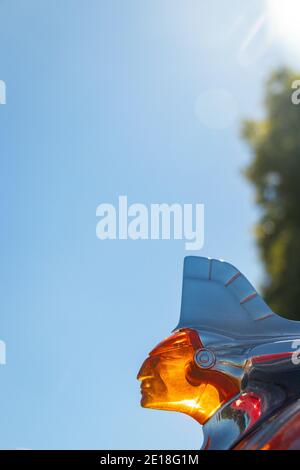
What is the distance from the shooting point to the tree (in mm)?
9805

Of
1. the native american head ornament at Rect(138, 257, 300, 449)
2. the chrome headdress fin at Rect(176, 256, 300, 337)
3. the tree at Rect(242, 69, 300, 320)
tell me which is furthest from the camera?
the tree at Rect(242, 69, 300, 320)

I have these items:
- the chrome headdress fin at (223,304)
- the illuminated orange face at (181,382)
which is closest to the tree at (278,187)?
the chrome headdress fin at (223,304)

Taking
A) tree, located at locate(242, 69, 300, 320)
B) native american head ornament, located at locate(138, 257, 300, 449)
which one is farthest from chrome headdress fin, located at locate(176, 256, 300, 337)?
tree, located at locate(242, 69, 300, 320)

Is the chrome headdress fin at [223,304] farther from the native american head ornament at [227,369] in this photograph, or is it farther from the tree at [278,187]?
the tree at [278,187]

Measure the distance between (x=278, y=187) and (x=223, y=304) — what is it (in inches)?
378

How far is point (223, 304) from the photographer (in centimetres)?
181

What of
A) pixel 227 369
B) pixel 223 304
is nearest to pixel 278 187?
pixel 223 304

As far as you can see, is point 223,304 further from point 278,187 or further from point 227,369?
point 278,187

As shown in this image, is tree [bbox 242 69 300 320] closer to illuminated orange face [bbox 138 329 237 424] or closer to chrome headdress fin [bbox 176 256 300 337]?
chrome headdress fin [bbox 176 256 300 337]

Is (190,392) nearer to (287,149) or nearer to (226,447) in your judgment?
(226,447)

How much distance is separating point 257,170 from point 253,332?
987cm

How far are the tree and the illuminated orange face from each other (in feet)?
26.9

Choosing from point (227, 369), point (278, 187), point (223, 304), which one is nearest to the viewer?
point (227, 369)
